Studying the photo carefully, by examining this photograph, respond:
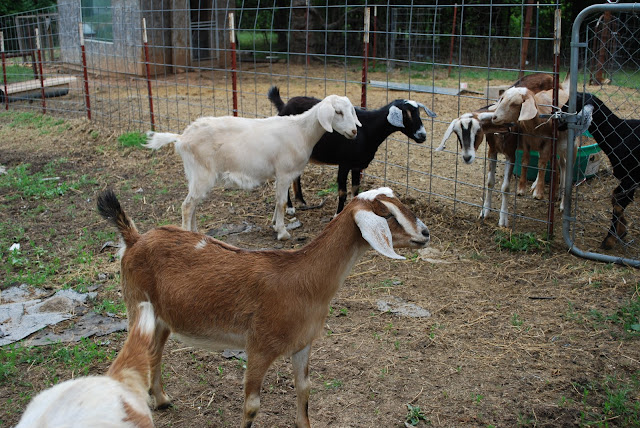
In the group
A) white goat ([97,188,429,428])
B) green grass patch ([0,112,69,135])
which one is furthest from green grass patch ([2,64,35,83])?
→ white goat ([97,188,429,428])

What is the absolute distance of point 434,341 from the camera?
163 inches

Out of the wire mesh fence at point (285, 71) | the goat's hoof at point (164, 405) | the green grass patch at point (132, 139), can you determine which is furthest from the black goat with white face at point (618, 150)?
the green grass patch at point (132, 139)

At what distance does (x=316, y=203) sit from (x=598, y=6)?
366cm

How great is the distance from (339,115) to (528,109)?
70.4 inches

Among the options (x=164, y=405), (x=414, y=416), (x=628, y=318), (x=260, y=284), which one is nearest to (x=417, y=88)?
(x=628, y=318)

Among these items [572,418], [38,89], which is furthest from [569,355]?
[38,89]

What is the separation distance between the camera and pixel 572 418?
3285 millimetres

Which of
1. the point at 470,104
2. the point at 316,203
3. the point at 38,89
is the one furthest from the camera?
the point at 38,89

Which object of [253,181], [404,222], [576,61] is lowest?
[253,181]

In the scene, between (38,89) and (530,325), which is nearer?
(530,325)

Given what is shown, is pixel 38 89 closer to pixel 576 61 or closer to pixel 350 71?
pixel 350 71

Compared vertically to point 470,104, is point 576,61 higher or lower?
higher

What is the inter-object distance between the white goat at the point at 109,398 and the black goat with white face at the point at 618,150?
4.41 metres

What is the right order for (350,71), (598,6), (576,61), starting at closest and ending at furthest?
(598,6), (576,61), (350,71)
